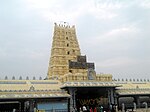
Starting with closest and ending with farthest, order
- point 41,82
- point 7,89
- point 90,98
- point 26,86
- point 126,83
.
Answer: point 7,89 → point 26,86 → point 41,82 → point 90,98 → point 126,83

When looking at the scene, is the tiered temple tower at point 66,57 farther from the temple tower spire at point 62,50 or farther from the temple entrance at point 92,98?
the temple entrance at point 92,98

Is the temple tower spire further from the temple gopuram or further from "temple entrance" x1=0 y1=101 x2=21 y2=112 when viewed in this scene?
"temple entrance" x1=0 y1=101 x2=21 y2=112

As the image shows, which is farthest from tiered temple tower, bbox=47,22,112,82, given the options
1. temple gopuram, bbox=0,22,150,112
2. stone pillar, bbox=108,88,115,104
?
stone pillar, bbox=108,88,115,104

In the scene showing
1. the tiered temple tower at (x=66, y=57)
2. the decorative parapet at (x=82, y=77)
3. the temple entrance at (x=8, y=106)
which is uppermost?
the tiered temple tower at (x=66, y=57)

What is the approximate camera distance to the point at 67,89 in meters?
36.1

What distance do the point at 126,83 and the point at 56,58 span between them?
53.7 ft

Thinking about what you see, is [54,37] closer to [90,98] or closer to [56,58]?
[56,58]

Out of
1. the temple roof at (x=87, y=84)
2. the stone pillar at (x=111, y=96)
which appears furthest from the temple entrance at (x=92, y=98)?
the temple roof at (x=87, y=84)

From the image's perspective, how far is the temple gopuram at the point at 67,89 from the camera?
1308 inches

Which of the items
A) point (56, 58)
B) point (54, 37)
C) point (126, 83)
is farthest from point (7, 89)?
point (126, 83)

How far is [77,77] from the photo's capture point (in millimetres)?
36906

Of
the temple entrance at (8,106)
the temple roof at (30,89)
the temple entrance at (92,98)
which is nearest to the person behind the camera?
the temple roof at (30,89)

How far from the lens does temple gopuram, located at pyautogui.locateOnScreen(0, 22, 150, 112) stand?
33219 mm

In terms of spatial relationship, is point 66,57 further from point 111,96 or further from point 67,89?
point 111,96
